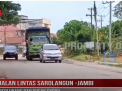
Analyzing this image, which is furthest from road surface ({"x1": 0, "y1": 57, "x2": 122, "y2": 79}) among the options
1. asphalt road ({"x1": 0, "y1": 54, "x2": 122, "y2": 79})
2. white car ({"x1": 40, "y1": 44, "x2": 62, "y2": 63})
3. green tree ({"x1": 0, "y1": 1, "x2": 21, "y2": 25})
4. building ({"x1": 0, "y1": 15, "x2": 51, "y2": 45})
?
white car ({"x1": 40, "y1": 44, "x2": 62, "y2": 63})

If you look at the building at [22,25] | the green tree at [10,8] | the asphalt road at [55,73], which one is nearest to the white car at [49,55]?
the green tree at [10,8]

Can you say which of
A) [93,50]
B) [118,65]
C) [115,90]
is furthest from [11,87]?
[118,65]

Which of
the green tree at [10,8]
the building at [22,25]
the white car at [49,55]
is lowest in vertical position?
the white car at [49,55]

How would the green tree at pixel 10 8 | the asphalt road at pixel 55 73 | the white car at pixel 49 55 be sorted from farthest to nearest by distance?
the white car at pixel 49 55, the green tree at pixel 10 8, the asphalt road at pixel 55 73

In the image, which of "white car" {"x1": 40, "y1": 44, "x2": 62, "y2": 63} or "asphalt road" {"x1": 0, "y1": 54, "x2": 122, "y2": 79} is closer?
"asphalt road" {"x1": 0, "y1": 54, "x2": 122, "y2": 79}

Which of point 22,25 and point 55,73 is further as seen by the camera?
point 55,73

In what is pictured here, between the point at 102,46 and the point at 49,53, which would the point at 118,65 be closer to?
the point at 49,53

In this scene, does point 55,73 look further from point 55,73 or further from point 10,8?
point 10,8

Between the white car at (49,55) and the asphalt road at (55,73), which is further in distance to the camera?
the white car at (49,55)

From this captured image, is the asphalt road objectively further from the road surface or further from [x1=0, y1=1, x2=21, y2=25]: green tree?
[x1=0, y1=1, x2=21, y2=25]: green tree

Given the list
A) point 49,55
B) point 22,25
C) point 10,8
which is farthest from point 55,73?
point 49,55

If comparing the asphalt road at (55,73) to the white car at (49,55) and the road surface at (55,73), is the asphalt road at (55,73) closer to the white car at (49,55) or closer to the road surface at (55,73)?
the road surface at (55,73)

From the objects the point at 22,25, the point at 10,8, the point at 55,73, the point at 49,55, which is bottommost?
the point at 55,73

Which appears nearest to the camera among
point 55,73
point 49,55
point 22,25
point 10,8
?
point 22,25
